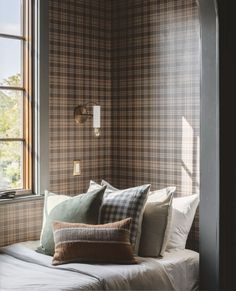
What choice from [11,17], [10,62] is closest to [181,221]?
[10,62]

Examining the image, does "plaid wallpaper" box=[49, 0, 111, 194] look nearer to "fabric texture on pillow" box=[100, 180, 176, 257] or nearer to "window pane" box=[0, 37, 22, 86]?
"window pane" box=[0, 37, 22, 86]

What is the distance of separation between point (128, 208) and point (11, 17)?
177 cm

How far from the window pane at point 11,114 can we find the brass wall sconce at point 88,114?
1.62ft

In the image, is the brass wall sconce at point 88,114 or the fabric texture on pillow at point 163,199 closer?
the fabric texture on pillow at point 163,199

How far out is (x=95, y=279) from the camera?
10.2 ft

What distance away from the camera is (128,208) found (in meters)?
3.64

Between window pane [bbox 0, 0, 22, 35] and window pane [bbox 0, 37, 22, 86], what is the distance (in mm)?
80

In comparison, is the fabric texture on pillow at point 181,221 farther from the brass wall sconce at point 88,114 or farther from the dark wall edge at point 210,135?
the brass wall sconce at point 88,114

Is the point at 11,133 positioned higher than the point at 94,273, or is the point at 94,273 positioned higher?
the point at 11,133

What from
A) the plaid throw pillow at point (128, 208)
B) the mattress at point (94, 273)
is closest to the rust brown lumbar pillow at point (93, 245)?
the mattress at point (94, 273)

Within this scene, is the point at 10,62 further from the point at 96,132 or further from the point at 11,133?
the point at 96,132

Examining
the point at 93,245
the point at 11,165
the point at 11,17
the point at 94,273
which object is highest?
the point at 11,17

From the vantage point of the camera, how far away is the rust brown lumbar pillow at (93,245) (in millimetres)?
3352

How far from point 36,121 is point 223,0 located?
1753 millimetres
